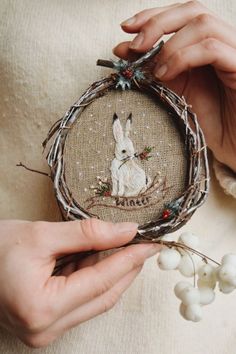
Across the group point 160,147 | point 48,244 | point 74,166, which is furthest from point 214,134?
point 48,244

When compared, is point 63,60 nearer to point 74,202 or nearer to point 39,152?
point 39,152

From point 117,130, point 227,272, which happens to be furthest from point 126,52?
point 227,272

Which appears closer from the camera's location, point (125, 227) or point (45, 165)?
point (125, 227)

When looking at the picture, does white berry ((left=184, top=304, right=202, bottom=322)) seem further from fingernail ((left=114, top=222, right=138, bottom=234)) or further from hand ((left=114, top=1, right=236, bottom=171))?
hand ((left=114, top=1, right=236, bottom=171))

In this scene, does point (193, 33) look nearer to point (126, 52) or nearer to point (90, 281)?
point (126, 52)

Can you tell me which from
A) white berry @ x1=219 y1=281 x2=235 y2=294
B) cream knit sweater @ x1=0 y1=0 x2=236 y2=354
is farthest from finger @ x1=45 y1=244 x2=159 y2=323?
cream knit sweater @ x1=0 y1=0 x2=236 y2=354

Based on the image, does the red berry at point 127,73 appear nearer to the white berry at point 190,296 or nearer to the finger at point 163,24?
the finger at point 163,24

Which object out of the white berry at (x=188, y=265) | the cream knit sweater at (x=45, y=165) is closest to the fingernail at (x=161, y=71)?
the cream knit sweater at (x=45, y=165)
